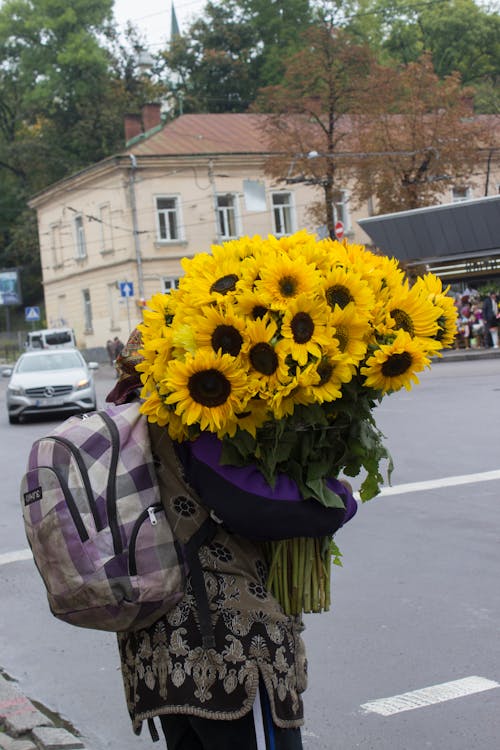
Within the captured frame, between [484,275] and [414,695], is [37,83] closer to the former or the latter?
[484,275]

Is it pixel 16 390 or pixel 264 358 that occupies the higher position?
pixel 264 358

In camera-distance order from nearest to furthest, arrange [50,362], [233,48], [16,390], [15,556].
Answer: [15,556], [16,390], [50,362], [233,48]

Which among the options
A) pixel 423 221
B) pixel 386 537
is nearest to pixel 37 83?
pixel 423 221

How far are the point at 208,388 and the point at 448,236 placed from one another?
34.7 m

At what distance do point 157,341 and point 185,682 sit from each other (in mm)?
822

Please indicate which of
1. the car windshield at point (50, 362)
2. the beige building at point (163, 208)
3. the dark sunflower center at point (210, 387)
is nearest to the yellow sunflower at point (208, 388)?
the dark sunflower center at point (210, 387)

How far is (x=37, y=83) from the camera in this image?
72875 mm

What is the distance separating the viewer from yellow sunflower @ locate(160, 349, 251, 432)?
101 inches

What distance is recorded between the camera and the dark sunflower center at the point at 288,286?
2617 mm

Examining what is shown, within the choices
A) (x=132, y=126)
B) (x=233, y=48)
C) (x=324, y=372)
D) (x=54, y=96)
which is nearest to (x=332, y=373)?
(x=324, y=372)

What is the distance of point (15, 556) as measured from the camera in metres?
8.42

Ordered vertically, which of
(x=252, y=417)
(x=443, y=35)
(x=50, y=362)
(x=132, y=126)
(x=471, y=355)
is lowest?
(x=471, y=355)

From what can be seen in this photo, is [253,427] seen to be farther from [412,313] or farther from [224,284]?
[412,313]

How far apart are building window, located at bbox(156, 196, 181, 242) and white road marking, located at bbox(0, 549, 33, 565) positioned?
39.7m
